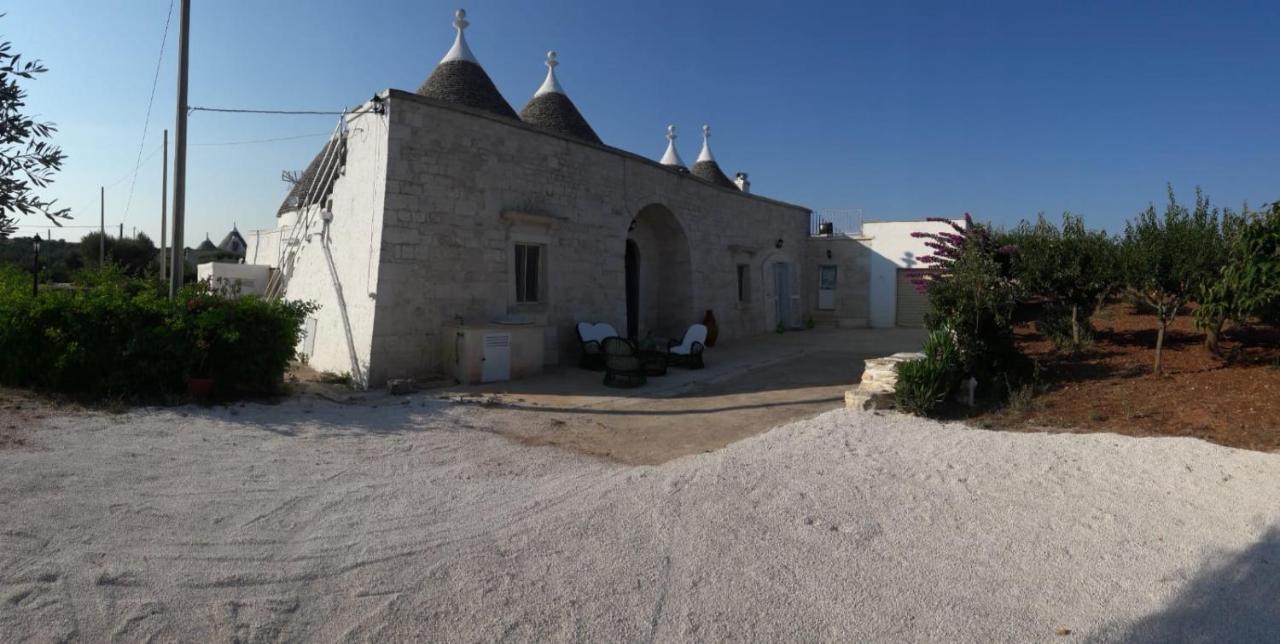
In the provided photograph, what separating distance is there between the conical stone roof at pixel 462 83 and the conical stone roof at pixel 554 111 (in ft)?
5.12

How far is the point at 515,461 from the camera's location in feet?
18.0

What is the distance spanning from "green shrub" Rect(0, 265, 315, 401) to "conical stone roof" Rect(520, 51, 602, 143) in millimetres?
9694

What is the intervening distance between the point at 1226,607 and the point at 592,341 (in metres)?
9.01

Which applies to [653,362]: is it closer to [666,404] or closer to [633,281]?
[666,404]

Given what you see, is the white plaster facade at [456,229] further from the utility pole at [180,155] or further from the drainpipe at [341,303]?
the utility pole at [180,155]

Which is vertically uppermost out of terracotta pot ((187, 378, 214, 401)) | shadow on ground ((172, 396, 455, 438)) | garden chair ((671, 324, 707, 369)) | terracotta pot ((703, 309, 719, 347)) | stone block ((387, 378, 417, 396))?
terracotta pot ((703, 309, 719, 347))

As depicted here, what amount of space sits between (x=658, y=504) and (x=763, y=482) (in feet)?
3.10

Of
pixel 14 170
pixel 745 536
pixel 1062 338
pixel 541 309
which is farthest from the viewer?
pixel 541 309

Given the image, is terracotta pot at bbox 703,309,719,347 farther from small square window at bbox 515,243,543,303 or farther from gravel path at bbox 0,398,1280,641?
gravel path at bbox 0,398,1280,641

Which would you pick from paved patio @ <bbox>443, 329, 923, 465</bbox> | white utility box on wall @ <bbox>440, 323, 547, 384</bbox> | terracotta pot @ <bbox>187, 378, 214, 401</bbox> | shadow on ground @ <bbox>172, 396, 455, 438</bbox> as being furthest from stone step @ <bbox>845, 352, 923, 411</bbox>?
terracotta pot @ <bbox>187, 378, 214, 401</bbox>

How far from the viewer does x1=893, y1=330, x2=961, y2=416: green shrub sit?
686 centimetres

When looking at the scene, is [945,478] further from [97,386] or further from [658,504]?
[97,386]

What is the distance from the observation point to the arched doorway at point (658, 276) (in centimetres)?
1527

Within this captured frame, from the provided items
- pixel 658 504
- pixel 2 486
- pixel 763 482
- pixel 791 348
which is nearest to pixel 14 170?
pixel 2 486
